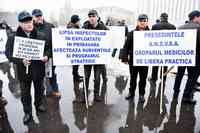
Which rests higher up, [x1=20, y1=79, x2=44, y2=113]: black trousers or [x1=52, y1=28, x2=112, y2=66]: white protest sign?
[x1=52, y1=28, x2=112, y2=66]: white protest sign

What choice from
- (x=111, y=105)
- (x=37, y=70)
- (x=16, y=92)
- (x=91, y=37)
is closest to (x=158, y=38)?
(x=91, y=37)

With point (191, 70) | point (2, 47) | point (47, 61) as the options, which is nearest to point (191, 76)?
point (191, 70)

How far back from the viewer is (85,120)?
541 centimetres

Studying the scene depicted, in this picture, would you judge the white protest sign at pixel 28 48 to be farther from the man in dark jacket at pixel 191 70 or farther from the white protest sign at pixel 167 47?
the man in dark jacket at pixel 191 70

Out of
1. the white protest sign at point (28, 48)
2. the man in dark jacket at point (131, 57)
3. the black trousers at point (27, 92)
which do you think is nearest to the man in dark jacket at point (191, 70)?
the man in dark jacket at point (131, 57)

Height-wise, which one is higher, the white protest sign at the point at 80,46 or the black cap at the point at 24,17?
the black cap at the point at 24,17

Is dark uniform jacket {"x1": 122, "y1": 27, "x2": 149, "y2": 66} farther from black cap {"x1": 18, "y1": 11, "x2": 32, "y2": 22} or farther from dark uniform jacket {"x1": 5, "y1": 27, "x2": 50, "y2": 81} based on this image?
black cap {"x1": 18, "y1": 11, "x2": 32, "y2": 22}

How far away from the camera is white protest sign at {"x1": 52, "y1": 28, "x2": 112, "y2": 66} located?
5504 mm

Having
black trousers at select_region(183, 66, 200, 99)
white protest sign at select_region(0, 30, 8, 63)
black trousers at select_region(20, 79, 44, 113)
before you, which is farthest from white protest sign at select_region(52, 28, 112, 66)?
black trousers at select_region(183, 66, 200, 99)

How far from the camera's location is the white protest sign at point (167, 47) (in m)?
5.43

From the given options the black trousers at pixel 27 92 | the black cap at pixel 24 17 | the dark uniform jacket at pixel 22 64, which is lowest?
the black trousers at pixel 27 92

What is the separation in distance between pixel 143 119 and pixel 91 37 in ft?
6.51

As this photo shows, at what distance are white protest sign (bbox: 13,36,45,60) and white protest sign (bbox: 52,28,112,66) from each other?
46 cm

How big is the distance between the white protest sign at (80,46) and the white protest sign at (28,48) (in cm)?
→ 46
